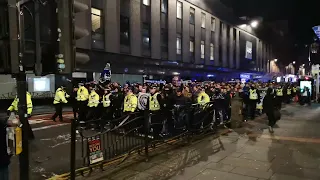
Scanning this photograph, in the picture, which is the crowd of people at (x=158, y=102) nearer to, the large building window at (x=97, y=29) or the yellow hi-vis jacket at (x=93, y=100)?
the yellow hi-vis jacket at (x=93, y=100)

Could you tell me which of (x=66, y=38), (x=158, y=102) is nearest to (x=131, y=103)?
(x=158, y=102)

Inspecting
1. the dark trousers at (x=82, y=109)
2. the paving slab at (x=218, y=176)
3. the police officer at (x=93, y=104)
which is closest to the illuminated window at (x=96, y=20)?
the dark trousers at (x=82, y=109)

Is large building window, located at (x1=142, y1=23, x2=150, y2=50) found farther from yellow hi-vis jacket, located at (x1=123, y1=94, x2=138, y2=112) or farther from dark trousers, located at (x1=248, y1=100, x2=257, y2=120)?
yellow hi-vis jacket, located at (x1=123, y1=94, x2=138, y2=112)

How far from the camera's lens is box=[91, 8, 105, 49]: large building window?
68.1 ft

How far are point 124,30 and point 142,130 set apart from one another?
57.0 ft

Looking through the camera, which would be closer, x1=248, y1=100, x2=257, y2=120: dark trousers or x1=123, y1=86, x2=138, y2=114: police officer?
x1=123, y1=86, x2=138, y2=114: police officer

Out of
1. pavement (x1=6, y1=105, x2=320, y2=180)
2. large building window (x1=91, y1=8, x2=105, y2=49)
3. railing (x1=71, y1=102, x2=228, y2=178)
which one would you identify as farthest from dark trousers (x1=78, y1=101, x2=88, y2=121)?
large building window (x1=91, y1=8, x2=105, y2=49)

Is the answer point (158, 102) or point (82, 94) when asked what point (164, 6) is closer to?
point (82, 94)

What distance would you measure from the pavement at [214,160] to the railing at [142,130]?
1.20 ft

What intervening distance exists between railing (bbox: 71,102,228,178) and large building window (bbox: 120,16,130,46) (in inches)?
555

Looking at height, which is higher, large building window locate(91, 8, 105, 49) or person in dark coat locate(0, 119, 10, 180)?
large building window locate(91, 8, 105, 49)

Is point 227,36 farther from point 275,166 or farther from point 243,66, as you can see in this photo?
point 275,166

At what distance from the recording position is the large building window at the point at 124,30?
23.1 meters

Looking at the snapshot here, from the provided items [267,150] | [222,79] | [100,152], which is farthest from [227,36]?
[100,152]
